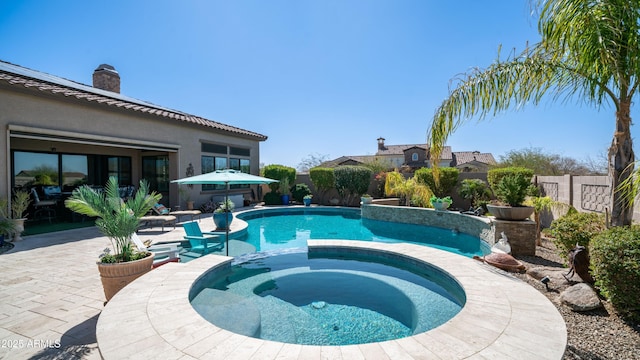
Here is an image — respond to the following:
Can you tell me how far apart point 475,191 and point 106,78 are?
22.4 meters

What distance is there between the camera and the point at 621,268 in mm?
3674

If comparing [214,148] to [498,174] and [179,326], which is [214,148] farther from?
[498,174]

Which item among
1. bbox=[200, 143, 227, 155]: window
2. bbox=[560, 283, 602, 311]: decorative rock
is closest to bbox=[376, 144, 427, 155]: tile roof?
bbox=[200, 143, 227, 155]: window

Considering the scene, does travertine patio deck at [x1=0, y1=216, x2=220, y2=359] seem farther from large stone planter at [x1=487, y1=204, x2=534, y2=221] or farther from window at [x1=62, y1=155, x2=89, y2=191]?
large stone planter at [x1=487, y1=204, x2=534, y2=221]

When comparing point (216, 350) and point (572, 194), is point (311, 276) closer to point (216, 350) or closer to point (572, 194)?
point (216, 350)

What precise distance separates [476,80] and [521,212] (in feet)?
14.5

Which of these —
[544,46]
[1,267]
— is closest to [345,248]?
[544,46]

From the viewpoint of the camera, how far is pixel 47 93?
8.95 metres

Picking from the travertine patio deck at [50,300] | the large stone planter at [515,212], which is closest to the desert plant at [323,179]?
the large stone planter at [515,212]

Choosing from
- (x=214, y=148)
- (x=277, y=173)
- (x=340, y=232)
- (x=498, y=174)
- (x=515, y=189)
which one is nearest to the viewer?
(x=515, y=189)

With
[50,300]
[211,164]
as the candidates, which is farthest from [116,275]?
[211,164]

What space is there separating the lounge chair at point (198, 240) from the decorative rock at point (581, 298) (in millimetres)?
7926

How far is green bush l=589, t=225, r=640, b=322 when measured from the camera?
11.8 ft

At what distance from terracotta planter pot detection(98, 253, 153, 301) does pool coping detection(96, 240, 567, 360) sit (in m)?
0.18
